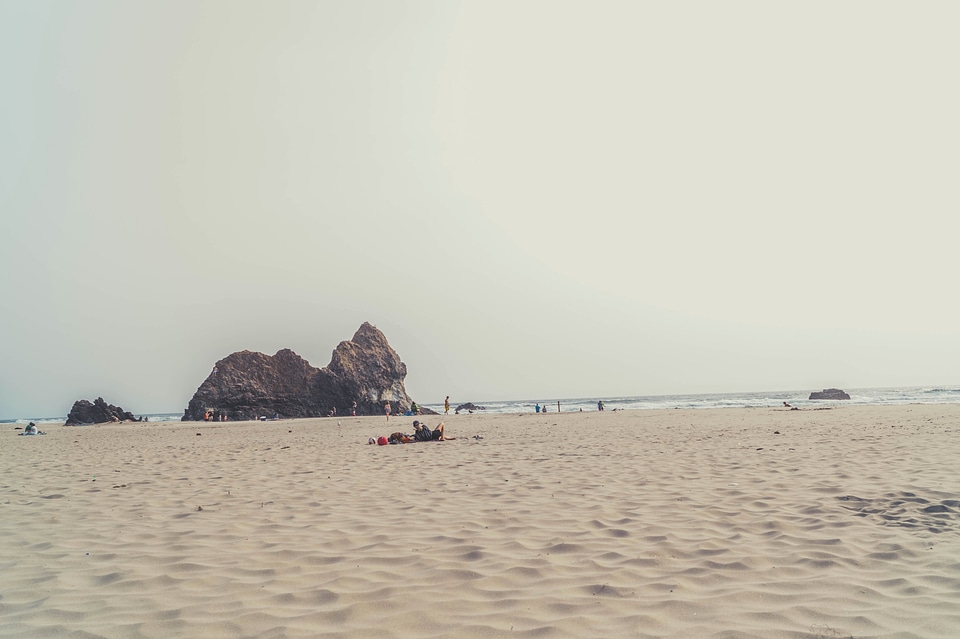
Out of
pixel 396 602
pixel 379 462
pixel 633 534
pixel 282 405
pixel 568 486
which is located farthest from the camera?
pixel 282 405

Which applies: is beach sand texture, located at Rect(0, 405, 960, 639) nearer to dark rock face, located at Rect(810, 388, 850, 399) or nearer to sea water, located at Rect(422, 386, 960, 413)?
sea water, located at Rect(422, 386, 960, 413)

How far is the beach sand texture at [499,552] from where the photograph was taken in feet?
11.7

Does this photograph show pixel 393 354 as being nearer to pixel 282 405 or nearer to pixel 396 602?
pixel 282 405

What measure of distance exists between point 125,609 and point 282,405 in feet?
197

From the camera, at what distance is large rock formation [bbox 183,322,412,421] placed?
186ft

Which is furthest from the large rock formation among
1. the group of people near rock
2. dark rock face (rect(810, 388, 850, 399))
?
dark rock face (rect(810, 388, 850, 399))

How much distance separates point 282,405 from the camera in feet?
197

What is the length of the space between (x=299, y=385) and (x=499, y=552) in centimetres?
6052

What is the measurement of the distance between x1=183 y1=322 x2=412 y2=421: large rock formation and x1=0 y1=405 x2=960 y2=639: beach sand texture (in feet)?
166

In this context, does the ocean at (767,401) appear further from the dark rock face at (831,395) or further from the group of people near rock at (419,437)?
the group of people near rock at (419,437)

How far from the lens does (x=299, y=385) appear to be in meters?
61.2

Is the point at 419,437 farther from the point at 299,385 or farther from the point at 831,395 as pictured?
the point at 831,395

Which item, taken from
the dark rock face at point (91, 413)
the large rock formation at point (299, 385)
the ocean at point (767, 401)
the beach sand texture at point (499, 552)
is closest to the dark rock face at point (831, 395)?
the ocean at point (767, 401)

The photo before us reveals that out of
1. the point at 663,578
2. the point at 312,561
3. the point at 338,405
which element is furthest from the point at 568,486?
the point at 338,405
